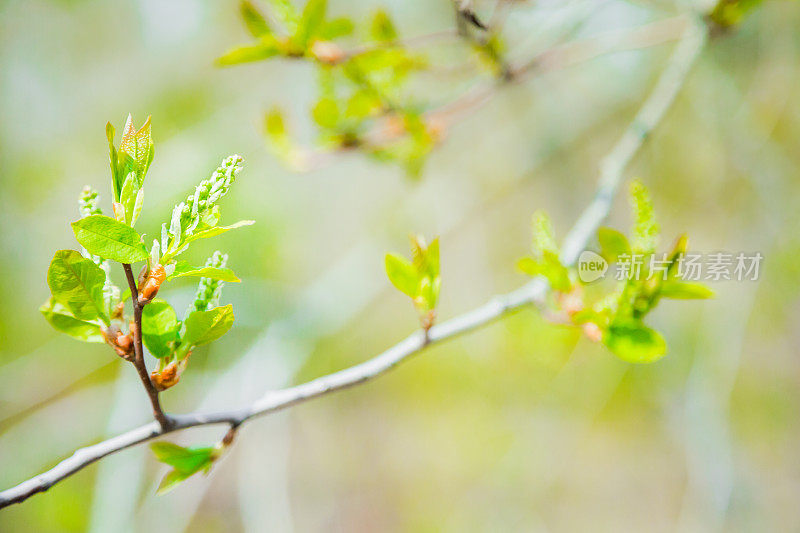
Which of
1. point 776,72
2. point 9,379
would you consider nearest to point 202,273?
point 9,379

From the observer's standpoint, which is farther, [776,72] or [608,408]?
[608,408]

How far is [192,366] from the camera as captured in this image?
4.42ft

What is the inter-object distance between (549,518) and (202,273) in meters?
1.98

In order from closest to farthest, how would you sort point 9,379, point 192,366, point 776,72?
point 9,379 < point 776,72 < point 192,366

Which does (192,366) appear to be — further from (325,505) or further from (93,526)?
(325,505)

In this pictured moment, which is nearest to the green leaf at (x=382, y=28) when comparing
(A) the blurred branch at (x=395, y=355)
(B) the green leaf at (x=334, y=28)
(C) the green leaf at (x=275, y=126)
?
(B) the green leaf at (x=334, y=28)

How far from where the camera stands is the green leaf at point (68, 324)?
282 mm

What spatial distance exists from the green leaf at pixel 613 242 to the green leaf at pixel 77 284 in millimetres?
305

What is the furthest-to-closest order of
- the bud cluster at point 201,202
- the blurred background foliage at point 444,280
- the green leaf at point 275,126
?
1. the blurred background foliage at point 444,280
2. the green leaf at point 275,126
3. the bud cluster at point 201,202

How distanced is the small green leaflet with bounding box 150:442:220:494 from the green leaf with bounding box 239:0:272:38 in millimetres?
374

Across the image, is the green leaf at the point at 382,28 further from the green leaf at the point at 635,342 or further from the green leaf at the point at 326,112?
the green leaf at the point at 635,342

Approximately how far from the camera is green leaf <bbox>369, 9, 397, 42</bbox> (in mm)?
573

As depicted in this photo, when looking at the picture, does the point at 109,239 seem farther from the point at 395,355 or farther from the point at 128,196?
the point at 395,355

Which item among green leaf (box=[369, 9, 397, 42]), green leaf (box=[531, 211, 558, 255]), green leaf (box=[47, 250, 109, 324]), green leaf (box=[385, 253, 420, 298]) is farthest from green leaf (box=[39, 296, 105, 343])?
green leaf (box=[369, 9, 397, 42])
